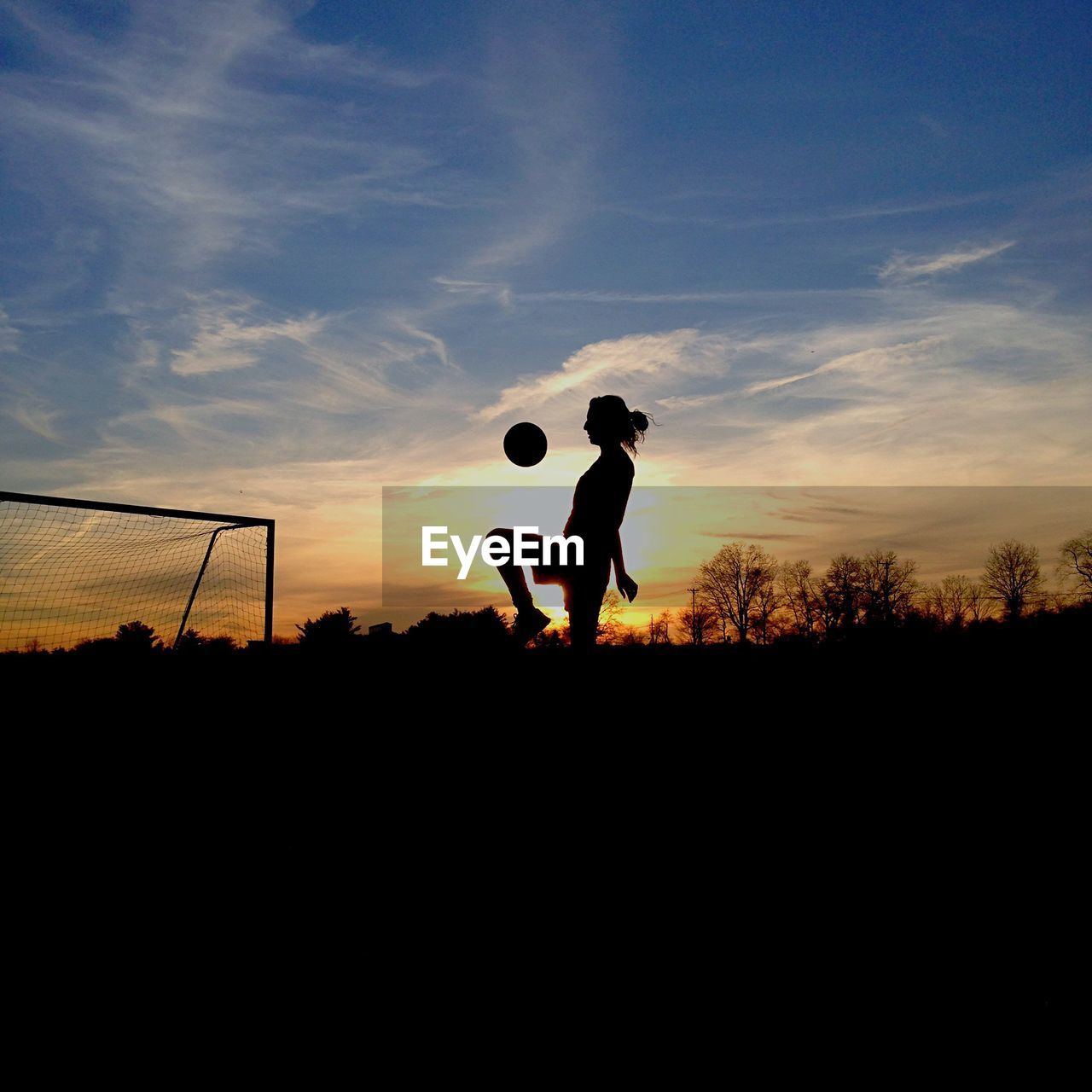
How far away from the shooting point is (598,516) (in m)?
6.56

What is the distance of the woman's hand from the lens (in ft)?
23.0

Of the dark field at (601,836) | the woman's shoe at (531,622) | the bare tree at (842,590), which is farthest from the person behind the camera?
the bare tree at (842,590)

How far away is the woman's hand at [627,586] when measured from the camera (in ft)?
23.0

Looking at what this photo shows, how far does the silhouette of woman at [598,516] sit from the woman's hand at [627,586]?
0.12 metres

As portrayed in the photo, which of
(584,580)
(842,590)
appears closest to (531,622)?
(584,580)

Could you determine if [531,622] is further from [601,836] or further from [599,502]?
[601,836]

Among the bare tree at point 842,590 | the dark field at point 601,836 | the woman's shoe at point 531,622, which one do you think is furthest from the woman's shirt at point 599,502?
the bare tree at point 842,590

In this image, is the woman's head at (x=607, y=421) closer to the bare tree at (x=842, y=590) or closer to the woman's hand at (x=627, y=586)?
the woman's hand at (x=627, y=586)

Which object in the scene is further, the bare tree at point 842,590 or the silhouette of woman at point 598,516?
the bare tree at point 842,590

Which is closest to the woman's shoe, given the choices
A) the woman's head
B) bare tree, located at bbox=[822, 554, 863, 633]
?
the woman's head

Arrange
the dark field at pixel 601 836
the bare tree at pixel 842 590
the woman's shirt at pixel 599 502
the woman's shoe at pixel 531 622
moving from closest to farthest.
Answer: the dark field at pixel 601 836, the woman's shirt at pixel 599 502, the woman's shoe at pixel 531 622, the bare tree at pixel 842 590

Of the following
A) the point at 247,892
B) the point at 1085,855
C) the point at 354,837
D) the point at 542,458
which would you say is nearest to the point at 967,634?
the point at 542,458

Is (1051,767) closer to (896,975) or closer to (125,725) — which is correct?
(896,975)

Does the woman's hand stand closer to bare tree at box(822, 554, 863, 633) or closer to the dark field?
the dark field
